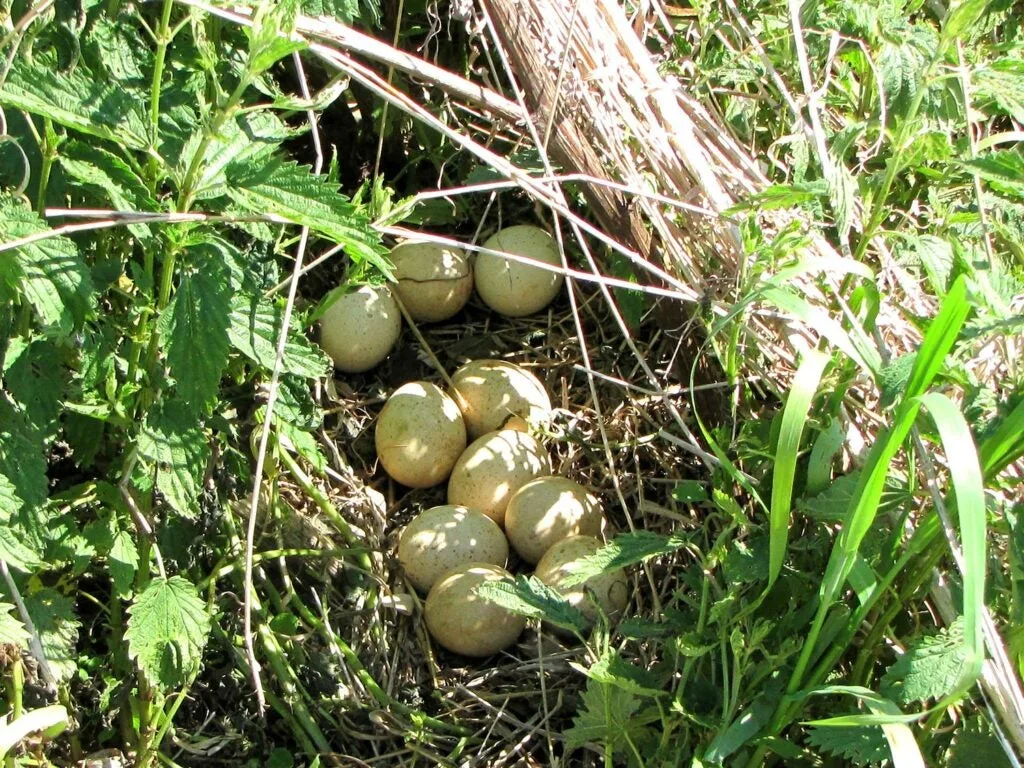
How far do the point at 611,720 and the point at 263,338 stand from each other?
761 millimetres

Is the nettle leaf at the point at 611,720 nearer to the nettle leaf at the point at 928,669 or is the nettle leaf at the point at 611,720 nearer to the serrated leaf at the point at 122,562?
the nettle leaf at the point at 928,669

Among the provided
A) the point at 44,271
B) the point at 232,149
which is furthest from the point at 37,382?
the point at 232,149

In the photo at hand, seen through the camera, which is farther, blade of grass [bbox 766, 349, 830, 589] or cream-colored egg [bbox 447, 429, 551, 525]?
cream-colored egg [bbox 447, 429, 551, 525]

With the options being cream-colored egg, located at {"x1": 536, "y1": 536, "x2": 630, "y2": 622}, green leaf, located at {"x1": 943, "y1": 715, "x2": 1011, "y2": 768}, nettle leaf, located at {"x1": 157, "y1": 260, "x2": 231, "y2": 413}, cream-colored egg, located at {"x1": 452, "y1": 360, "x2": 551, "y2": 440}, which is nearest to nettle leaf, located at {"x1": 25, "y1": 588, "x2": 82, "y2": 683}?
nettle leaf, located at {"x1": 157, "y1": 260, "x2": 231, "y2": 413}

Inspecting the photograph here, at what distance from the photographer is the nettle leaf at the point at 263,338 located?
5.24ft

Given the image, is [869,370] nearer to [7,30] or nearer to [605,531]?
[605,531]

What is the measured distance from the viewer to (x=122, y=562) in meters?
1.63

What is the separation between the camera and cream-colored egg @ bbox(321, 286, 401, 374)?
2.33m

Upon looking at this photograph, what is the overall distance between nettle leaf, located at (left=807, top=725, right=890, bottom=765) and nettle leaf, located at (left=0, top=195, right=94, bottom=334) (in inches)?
43.4

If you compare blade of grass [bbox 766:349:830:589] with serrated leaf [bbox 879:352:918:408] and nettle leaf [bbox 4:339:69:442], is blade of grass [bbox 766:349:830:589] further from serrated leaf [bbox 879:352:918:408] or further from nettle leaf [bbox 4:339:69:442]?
nettle leaf [bbox 4:339:69:442]


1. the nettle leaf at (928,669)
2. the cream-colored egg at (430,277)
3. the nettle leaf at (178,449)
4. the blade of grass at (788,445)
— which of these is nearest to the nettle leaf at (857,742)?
the nettle leaf at (928,669)

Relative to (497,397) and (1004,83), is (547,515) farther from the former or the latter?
(1004,83)

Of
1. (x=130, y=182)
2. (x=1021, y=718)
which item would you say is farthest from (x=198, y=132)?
(x=1021, y=718)

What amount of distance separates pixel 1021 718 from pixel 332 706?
1092mm
